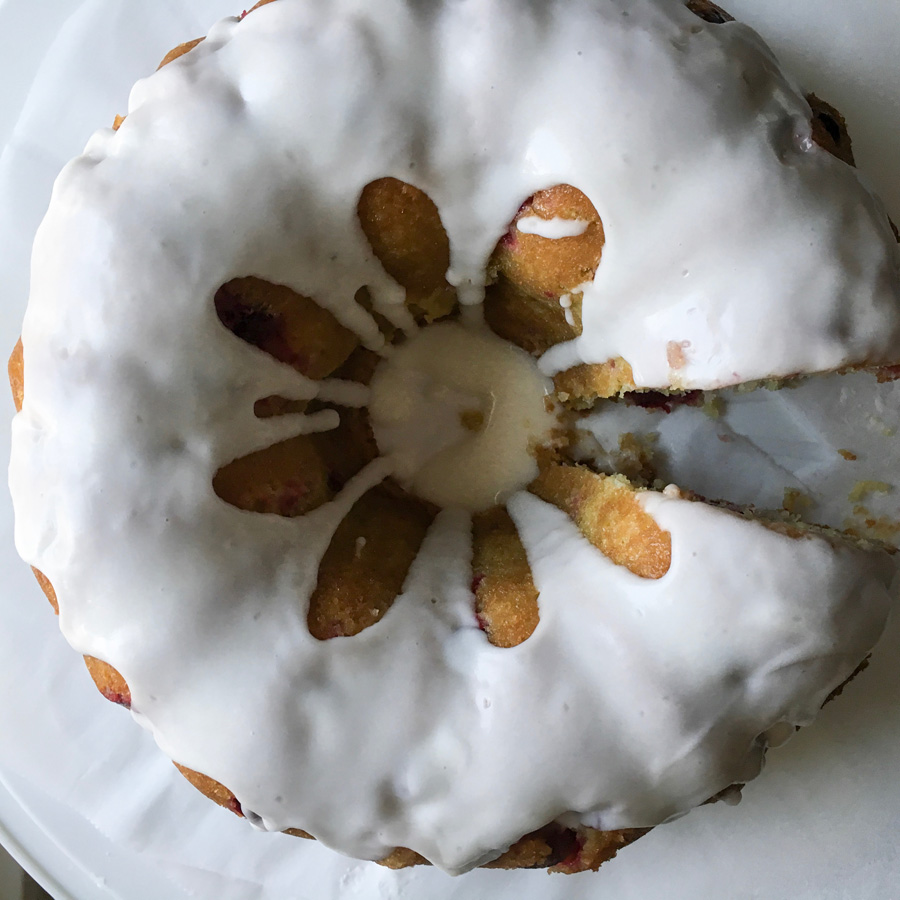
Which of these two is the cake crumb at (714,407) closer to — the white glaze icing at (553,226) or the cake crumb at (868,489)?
the cake crumb at (868,489)

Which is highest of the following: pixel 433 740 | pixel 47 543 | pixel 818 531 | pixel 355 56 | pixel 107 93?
pixel 355 56

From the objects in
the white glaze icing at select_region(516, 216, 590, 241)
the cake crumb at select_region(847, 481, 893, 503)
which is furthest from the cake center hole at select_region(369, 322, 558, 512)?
the cake crumb at select_region(847, 481, 893, 503)

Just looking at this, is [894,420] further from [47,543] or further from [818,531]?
[47,543]

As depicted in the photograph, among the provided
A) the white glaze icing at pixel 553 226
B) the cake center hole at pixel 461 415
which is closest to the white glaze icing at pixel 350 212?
the white glaze icing at pixel 553 226

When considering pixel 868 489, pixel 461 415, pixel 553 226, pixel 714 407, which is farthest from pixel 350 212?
pixel 868 489

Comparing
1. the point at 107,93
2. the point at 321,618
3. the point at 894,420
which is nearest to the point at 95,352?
the point at 321,618

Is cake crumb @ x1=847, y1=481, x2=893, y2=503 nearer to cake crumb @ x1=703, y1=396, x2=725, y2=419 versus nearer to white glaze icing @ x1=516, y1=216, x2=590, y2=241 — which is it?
cake crumb @ x1=703, y1=396, x2=725, y2=419
